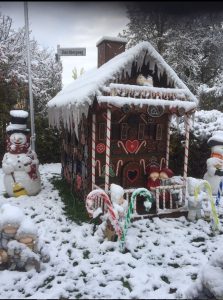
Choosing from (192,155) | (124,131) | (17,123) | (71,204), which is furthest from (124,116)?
(192,155)

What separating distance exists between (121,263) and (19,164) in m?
4.52

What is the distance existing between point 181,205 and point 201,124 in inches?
183

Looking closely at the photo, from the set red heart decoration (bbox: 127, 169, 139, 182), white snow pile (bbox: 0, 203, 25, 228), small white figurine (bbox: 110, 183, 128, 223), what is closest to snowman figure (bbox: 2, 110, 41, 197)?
red heart decoration (bbox: 127, 169, 139, 182)

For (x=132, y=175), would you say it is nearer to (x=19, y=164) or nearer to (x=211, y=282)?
(x=19, y=164)

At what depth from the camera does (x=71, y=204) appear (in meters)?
7.78

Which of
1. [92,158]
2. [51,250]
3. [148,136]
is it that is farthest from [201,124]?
[51,250]

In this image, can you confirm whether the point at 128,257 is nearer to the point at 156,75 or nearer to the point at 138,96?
the point at 138,96

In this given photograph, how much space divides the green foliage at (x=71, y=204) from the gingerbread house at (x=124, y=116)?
306mm

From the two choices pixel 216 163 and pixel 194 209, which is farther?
pixel 216 163

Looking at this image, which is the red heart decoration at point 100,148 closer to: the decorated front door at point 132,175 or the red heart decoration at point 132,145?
the red heart decoration at point 132,145

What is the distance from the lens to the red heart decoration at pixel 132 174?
798 cm

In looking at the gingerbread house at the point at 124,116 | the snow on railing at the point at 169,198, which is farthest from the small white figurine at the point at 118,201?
the snow on railing at the point at 169,198

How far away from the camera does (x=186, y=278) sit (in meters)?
4.54

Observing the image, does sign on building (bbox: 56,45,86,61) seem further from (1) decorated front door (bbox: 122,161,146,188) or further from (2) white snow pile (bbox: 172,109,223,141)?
(2) white snow pile (bbox: 172,109,223,141)
